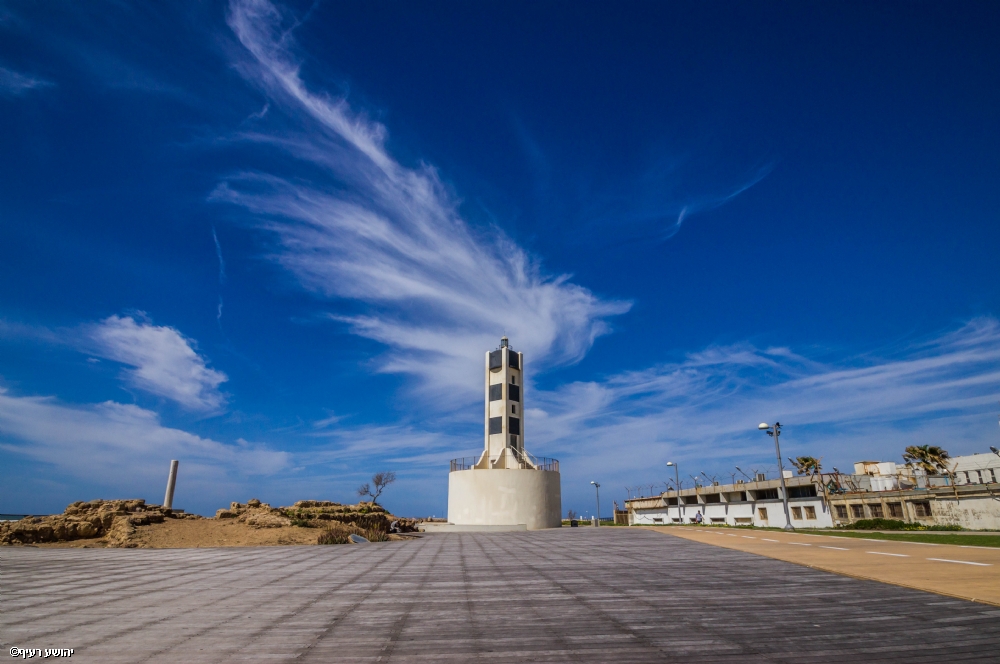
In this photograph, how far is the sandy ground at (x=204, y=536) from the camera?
22219 millimetres

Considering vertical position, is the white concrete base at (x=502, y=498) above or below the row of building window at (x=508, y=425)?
below

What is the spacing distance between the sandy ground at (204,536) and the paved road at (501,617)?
12151mm

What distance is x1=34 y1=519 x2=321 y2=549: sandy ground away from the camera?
22.2 m

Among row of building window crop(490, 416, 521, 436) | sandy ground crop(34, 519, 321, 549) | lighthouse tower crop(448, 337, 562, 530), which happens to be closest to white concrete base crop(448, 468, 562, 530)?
lighthouse tower crop(448, 337, 562, 530)

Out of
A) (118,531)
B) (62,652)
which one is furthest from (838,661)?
(118,531)

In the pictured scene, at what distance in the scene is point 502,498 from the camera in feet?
141

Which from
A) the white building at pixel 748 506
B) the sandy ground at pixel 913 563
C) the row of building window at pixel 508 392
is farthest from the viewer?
the row of building window at pixel 508 392

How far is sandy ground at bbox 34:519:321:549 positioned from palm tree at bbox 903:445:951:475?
228 ft

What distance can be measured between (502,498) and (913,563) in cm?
3481

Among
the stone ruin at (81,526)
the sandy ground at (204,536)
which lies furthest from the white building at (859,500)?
the stone ruin at (81,526)

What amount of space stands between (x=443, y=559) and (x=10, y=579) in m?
9.85

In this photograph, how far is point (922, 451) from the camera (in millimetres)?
Result: 60438

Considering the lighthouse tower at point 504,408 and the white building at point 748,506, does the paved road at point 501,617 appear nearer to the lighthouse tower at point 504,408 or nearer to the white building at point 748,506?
the lighthouse tower at point 504,408

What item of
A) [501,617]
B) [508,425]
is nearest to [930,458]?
[508,425]
